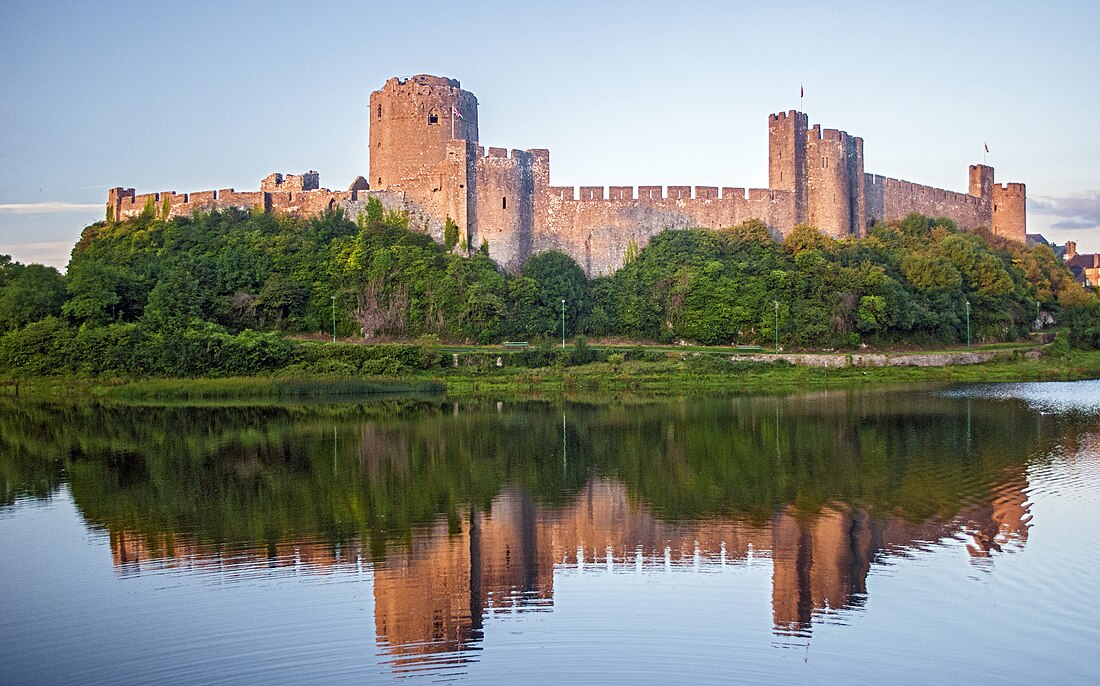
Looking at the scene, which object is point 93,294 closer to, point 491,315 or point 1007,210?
point 491,315

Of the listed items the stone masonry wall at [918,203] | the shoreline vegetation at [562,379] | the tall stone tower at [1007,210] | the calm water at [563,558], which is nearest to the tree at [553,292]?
the shoreline vegetation at [562,379]

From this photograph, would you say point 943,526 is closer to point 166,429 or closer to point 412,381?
point 166,429

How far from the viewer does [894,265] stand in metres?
28.3

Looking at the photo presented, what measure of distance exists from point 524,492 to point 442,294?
15172 mm

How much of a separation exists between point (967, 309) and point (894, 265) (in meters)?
2.02

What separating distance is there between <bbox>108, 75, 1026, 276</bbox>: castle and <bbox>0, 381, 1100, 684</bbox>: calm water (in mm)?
13006

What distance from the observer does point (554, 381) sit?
2350cm

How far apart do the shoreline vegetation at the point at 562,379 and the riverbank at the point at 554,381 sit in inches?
0.8

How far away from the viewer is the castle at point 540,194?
91.2 ft

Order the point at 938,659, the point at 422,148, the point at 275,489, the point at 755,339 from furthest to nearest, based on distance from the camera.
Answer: the point at 422,148 → the point at 755,339 → the point at 275,489 → the point at 938,659

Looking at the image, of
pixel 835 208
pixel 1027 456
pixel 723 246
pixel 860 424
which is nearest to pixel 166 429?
pixel 860 424

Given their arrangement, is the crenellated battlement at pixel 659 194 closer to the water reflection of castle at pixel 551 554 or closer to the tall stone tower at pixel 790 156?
the tall stone tower at pixel 790 156

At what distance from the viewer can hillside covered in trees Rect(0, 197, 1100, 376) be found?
24.7 m

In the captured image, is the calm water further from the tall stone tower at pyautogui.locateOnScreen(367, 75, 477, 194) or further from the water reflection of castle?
the tall stone tower at pyautogui.locateOnScreen(367, 75, 477, 194)
